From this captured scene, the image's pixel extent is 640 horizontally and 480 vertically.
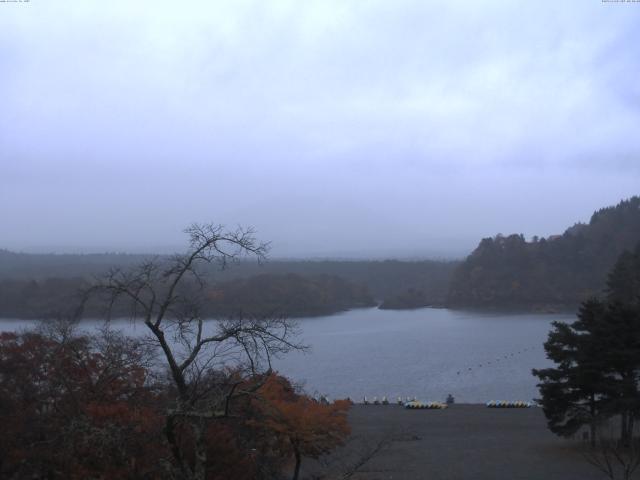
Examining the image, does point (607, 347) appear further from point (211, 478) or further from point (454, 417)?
point (211, 478)

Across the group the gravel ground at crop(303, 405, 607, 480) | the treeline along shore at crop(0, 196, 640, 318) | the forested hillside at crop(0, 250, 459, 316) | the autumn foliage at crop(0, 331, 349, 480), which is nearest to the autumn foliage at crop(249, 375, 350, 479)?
the autumn foliage at crop(0, 331, 349, 480)

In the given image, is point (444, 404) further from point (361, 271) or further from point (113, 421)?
point (361, 271)

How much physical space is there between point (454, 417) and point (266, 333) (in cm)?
1107

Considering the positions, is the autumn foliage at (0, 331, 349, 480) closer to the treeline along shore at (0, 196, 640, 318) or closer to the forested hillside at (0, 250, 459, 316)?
the treeline along shore at (0, 196, 640, 318)

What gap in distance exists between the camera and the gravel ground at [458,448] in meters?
8.09

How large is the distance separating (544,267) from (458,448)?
145 feet

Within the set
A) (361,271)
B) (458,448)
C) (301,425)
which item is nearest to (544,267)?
(361,271)

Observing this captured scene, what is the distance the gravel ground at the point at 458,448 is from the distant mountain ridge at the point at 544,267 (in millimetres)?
36447

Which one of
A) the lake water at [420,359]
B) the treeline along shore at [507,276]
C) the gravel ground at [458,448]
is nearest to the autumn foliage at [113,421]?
the gravel ground at [458,448]

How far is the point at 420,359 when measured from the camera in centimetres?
2414

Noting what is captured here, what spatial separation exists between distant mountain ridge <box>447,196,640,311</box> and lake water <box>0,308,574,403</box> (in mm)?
10796

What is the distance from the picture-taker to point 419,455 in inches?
378

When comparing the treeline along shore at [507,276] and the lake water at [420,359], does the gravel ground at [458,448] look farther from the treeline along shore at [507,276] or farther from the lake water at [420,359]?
the treeline along shore at [507,276]

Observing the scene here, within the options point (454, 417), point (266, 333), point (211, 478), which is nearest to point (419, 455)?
point (454, 417)
